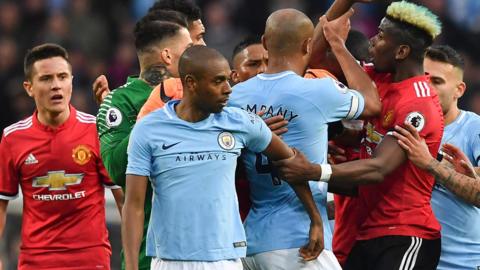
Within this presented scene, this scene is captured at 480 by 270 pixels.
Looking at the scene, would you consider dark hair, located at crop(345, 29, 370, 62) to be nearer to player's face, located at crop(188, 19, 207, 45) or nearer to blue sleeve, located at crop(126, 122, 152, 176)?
player's face, located at crop(188, 19, 207, 45)

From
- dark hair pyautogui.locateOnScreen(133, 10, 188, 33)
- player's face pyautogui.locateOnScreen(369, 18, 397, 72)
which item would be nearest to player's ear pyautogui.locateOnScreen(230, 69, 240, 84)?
dark hair pyautogui.locateOnScreen(133, 10, 188, 33)

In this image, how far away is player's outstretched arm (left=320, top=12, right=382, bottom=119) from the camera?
7.07 m

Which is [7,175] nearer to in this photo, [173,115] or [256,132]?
[173,115]

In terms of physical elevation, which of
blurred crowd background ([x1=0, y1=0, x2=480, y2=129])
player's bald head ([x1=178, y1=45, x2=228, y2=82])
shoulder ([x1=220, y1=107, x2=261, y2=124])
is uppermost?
blurred crowd background ([x1=0, y1=0, x2=480, y2=129])

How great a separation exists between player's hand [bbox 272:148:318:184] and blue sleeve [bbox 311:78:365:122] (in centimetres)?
30

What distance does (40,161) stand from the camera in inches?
337

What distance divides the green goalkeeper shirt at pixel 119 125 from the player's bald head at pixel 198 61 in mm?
822

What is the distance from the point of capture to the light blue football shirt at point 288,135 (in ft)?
22.3

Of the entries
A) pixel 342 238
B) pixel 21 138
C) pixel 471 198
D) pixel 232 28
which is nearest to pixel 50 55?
pixel 21 138

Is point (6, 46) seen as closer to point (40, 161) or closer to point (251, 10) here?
point (251, 10)

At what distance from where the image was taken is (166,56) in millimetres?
7703

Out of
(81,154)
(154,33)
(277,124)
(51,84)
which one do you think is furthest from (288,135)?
(51,84)

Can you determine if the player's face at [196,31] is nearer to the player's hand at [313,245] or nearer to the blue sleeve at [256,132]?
the blue sleeve at [256,132]

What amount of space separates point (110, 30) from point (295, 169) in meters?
9.60
